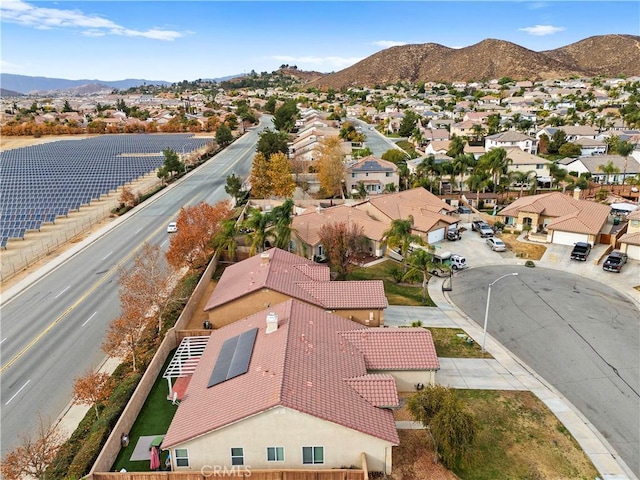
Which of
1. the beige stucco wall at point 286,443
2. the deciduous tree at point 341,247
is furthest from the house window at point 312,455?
the deciduous tree at point 341,247

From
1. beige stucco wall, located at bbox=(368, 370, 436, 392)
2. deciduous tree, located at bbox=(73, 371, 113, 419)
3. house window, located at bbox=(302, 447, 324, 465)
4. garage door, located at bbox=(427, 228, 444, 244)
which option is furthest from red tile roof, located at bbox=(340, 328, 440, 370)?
garage door, located at bbox=(427, 228, 444, 244)

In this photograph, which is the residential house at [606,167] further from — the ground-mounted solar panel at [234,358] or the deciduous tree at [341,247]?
the ground-mounted solar panel at [234,358]

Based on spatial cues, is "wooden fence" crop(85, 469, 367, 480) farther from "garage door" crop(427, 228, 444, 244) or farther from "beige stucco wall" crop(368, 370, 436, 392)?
"garage door" crop(427, 228, 444, 244)

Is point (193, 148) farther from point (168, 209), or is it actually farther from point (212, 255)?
point (212, 255)

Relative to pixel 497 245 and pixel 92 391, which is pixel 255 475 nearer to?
pixel 92 391

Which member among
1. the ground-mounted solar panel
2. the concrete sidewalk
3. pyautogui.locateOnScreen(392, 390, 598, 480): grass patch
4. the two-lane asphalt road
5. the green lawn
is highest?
the ground-mounted solar panel

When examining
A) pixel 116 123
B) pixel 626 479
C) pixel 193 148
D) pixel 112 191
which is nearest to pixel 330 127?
pixel 193 148
